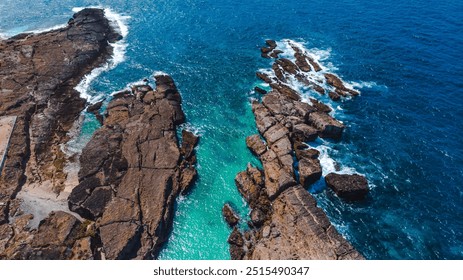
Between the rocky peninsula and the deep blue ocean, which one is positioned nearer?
the rocky peninsula

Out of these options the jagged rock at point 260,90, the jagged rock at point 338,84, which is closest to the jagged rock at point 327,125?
the jagged rock at point 338,84

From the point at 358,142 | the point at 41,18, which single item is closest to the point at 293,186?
the point at 358,142

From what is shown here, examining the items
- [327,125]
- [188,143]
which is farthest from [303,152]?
[188,143]

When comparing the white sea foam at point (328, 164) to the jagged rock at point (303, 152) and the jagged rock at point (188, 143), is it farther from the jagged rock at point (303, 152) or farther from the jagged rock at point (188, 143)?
the jagged rock at point (188, 143)

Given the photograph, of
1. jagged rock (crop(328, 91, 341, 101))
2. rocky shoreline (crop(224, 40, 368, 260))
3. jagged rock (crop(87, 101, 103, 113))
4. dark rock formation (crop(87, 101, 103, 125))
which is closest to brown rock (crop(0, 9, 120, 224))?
jagged rock (crop(87, 101, 103, 113))

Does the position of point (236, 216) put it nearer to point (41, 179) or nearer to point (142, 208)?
point (142, 208)

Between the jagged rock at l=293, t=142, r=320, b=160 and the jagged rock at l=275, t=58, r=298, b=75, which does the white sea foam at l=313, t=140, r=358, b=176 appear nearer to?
the jagged rock at l=293, t=142, r=320, b=160
